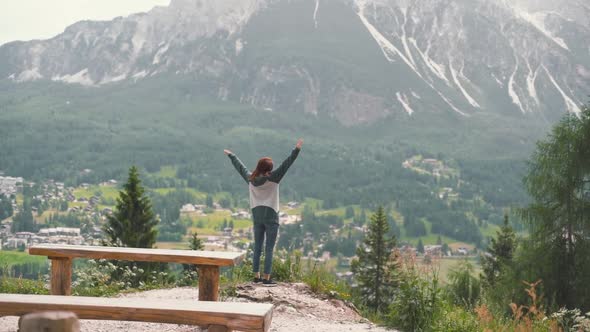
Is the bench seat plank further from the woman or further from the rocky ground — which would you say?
the woman

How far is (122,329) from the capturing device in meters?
9.05

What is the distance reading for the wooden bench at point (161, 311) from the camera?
628 centimetres

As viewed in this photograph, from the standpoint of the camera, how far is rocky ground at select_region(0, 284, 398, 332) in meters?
9.14

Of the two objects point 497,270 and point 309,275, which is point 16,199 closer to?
point 497,270

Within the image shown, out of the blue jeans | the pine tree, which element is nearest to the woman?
the blue jeans

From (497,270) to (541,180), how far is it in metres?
24.5

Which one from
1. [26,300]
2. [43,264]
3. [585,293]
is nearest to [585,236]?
[585,293]

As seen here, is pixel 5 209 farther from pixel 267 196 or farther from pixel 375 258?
pixel 267 196

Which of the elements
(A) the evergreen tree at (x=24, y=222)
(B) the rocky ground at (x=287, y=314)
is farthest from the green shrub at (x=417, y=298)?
(A) the evergreen tree at (x=24, y=222)

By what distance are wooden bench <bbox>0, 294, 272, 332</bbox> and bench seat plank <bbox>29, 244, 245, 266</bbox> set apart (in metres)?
2.09

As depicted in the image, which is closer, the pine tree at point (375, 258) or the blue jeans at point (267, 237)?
the blue jeans at point (267, 237)

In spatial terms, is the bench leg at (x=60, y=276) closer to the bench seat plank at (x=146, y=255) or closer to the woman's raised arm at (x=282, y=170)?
the bench seat plank at (x=146, y=255)

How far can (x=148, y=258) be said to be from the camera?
9000mm

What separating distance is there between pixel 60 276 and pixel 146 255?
1.64 m
